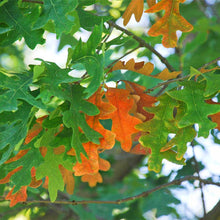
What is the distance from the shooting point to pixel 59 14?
1.09 m

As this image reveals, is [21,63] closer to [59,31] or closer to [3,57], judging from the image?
[3,57]

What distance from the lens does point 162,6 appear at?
1263 millimetres

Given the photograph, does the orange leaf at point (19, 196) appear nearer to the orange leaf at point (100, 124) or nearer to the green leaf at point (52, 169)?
the green leaf at point (52, 169)

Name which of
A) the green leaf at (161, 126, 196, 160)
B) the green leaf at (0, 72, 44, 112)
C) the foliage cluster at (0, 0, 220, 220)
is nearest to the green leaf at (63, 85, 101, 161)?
the foliage cluster at (0, 0, 220, 220)

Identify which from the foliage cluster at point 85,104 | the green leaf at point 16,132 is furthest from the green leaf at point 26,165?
the green leaf at point 16,132

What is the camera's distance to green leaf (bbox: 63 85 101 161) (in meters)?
1.10

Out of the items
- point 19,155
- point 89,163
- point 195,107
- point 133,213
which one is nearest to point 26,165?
point 19,155

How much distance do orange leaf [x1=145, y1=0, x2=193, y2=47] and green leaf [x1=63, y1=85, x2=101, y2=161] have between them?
340 mm

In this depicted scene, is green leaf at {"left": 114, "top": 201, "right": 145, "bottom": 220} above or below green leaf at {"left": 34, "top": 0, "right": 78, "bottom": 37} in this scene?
below

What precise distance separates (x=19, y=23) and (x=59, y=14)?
0.15 meters

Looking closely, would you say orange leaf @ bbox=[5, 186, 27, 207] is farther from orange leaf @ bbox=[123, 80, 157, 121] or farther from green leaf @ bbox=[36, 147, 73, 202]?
orange leaf @ bbox=[123, 80, 157, 121]

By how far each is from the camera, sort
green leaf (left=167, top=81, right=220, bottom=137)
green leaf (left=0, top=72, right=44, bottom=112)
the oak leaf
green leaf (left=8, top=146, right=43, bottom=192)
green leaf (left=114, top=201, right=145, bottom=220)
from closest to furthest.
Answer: green leaf (left=0, top=72, right=44, bottom=112)
green leaf (left=167, top=81, right=220, bottom=137)
green leaf (left=8, top=146, right=43, bottom=192)
the oak leaf
green leaf (left=114, top=201, right=145, bottom=220)

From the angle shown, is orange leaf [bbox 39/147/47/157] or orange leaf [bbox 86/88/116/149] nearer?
orange leaf [bbox 86/88/116/149]

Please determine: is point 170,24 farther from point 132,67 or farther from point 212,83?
point 212,83
